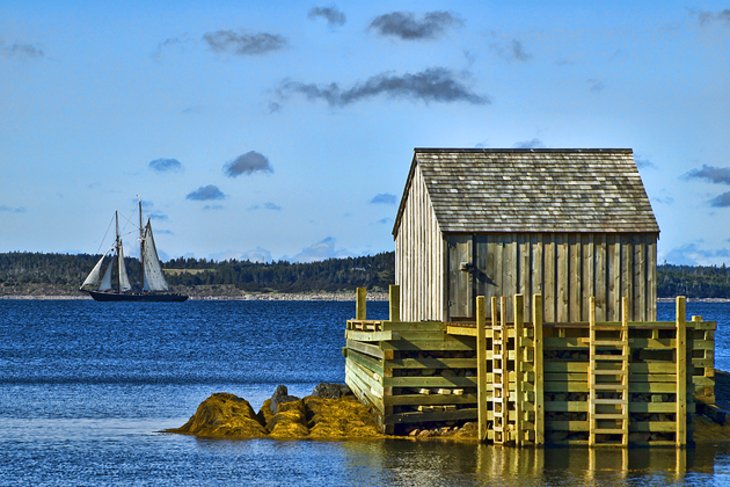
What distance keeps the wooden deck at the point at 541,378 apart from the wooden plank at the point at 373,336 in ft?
0.15

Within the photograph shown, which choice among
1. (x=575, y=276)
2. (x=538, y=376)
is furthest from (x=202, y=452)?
(x=575, y=276)

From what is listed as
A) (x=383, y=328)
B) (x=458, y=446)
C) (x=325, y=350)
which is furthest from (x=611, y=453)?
(x=325, y=350)

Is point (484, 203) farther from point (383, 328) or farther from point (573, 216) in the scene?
point (383, 328)

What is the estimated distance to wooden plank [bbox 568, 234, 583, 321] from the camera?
34.3 metres

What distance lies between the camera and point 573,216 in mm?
34750

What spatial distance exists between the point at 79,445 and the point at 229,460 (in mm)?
5315

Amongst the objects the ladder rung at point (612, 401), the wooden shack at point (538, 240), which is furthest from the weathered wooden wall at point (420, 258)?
the ladder rung at point (612, 401)

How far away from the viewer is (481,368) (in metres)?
31.9

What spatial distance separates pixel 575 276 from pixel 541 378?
13.8 ft

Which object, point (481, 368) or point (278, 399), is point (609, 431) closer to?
point (481, 368)

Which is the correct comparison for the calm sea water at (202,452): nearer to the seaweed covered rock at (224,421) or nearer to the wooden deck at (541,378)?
the wooden deck at (541,378)

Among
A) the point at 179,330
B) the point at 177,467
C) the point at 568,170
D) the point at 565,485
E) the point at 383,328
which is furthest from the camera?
the point at 179,330

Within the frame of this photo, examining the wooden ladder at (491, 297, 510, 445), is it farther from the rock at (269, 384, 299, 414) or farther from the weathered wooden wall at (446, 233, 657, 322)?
the rock at (269, 384, 299, 414)

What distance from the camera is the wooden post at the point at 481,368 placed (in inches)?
1254
